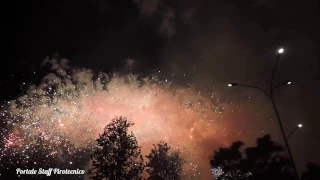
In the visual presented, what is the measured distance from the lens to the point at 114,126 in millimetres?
40531

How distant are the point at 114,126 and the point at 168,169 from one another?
70.5ft

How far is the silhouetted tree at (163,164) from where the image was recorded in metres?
56.2

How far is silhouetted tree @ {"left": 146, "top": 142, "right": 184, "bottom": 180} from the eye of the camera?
2213 inches

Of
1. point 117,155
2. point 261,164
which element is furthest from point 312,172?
point 117,155

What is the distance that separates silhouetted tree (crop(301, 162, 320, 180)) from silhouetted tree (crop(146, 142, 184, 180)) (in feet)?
110

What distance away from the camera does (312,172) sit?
2556 cm

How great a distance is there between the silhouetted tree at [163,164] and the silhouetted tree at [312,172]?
3342cm

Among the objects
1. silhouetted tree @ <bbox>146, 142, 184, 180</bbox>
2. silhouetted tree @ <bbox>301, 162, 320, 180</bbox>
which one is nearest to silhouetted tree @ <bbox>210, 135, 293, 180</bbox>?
Result: silhouetted tree @ <bbox>301, 162, 320, 180</bbox>

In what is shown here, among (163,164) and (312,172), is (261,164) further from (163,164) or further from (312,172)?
(163,164)

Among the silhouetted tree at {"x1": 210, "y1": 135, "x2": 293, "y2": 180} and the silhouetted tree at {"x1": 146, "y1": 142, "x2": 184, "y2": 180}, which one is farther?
the silhouetted tree at {"x1": 146, "y1": 142, "x2": 184, "y2": 180}

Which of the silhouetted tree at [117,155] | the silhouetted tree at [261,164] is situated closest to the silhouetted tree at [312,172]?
the silhouetted tree at [261,164]

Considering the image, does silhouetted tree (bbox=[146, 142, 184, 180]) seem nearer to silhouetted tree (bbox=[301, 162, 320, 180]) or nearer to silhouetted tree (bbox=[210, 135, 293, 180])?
silhouetted tree (bbox=[210, 135, 293, 180])

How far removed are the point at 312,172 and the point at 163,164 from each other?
3531cm

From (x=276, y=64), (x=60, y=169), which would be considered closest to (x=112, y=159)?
(x=276, y=64)
